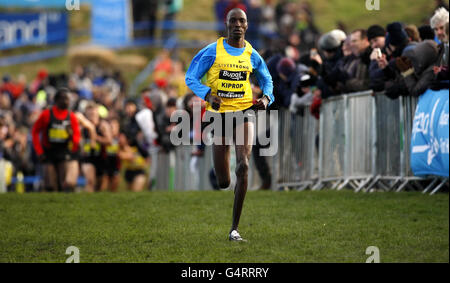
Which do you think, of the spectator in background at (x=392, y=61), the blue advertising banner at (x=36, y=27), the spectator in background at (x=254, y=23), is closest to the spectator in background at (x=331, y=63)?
the spectator in background at (x=392, y=61)

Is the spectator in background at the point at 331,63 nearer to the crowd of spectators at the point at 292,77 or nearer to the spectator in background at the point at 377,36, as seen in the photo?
the crowd of spectators at the point at 292,77

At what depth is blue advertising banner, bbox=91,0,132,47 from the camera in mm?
38656

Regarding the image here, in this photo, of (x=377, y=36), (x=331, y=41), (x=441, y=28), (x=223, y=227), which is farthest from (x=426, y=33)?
(x=223, y=227)

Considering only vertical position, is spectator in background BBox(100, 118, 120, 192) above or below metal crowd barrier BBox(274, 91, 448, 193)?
below

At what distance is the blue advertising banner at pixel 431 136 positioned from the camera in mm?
14383

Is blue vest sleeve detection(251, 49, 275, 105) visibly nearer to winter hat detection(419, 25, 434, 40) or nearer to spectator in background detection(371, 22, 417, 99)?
spectator in background detection(371, 22, 417, 99)

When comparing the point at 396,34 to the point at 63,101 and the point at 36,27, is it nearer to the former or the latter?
the point at 63,101

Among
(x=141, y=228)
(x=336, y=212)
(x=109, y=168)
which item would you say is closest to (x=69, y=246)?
(x=141, y=228)

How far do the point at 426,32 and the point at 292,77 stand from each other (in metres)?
3.70

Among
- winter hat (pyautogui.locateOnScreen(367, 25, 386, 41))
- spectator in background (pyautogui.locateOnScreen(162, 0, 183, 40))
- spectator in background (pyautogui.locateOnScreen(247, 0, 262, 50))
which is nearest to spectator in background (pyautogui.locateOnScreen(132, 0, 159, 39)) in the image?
spectator in background (pyautogui.locateOnScreen(162, 0, 183, 40))

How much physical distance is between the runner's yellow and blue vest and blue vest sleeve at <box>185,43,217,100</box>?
64 mm

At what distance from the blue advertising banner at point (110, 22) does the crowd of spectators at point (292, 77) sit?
6.06 ft
